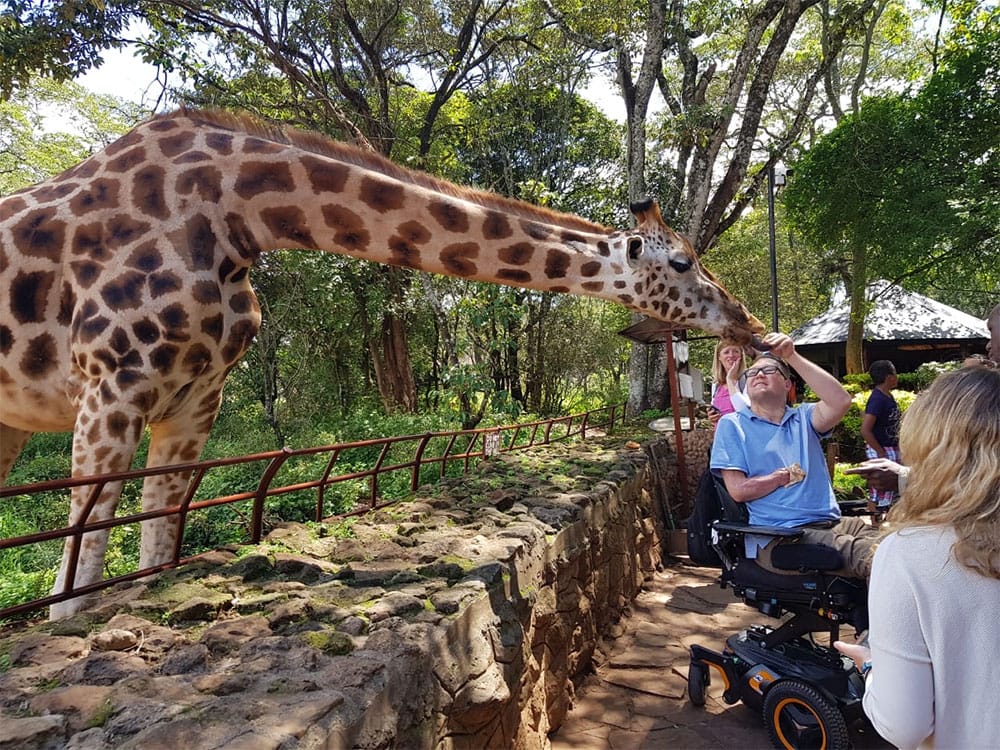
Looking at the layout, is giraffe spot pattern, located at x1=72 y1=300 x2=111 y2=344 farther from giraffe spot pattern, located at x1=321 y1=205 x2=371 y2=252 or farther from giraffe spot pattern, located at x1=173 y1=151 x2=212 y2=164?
giraffe spot pattern, located at x1=321 y1=205 x2=371 y2=252

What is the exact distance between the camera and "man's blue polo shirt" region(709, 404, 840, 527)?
2982 mm

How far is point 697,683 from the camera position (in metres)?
3.44

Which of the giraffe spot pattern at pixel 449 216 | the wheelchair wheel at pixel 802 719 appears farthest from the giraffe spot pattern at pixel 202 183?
the wheelchair wheel at pixel 802 719

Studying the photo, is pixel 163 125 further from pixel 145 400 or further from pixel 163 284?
pixel 145 400

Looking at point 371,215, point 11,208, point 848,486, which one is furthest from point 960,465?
point 848,486

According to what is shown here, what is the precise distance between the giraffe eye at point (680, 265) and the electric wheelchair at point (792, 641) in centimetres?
124

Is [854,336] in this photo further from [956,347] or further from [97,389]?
[97,389]

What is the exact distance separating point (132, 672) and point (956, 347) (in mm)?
19318

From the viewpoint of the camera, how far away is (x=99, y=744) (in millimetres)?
1366

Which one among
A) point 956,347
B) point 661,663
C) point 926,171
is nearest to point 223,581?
point 661,663

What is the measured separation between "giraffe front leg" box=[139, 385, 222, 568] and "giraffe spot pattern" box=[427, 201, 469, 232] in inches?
56.6

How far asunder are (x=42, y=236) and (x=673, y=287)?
3.25 meters

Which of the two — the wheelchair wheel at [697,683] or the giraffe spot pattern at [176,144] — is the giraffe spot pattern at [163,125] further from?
the wheelchair wheel at [697,683]

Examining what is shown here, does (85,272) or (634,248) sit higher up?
(634,248)
